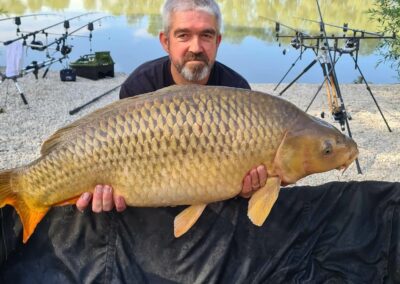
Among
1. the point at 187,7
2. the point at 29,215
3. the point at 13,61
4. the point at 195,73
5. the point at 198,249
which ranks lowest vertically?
the point at 13,61

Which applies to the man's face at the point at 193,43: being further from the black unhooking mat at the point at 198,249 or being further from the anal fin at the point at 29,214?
the anal fin at the point at 29,214

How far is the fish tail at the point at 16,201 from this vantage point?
42.1 inches

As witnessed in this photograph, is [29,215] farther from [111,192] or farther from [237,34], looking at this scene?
[237,34]

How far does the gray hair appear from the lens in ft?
4.43

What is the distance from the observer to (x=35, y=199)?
107cm

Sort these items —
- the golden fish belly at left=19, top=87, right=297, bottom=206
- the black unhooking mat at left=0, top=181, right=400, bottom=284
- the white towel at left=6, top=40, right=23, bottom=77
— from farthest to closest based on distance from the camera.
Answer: the white towel at left=6, top=40, right=23, bottom=77, the black unhooking mat at left=0, top=181, right=400, bottom=284, the golden fish belly at left=19, top=87, right=297, bottom=206

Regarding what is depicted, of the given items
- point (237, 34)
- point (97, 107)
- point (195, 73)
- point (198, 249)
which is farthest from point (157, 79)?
point (237, 34)

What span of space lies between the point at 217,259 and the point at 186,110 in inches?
19.8

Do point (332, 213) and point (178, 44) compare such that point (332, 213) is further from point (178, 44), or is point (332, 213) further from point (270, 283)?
point (178, 44)

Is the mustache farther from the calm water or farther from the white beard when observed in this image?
the calm water

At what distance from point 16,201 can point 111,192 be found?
231 millimetres

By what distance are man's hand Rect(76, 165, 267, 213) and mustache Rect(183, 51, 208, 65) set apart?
0.45m

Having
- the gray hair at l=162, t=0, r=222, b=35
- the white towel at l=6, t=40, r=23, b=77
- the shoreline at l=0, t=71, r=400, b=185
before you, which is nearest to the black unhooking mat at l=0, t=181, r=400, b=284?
the gray hair at l=162, t=0, r=222, b=35

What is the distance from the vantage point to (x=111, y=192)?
1.05 meters
